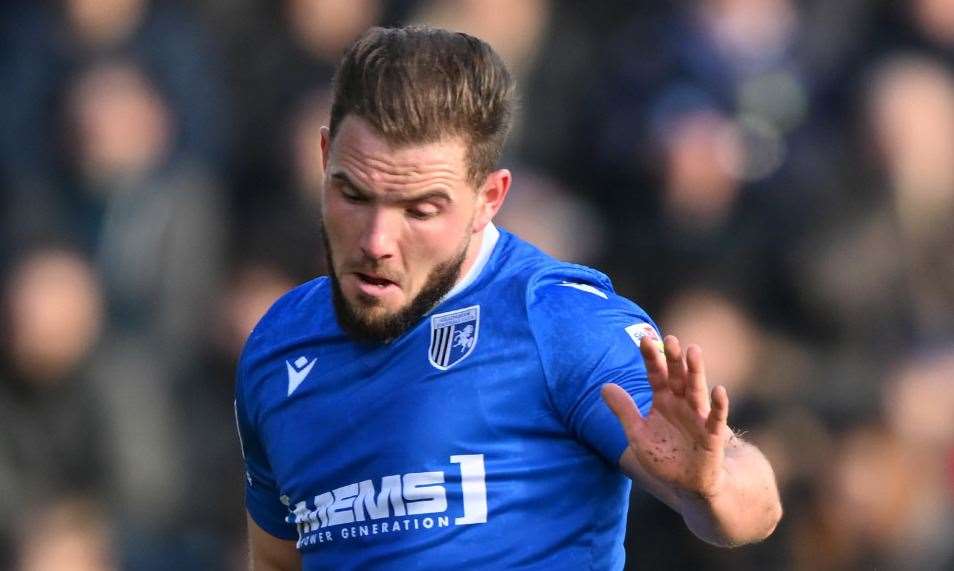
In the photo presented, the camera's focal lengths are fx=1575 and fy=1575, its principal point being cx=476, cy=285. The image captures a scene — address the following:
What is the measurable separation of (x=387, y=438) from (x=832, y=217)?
2646 millimetres

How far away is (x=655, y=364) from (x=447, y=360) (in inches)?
25.9

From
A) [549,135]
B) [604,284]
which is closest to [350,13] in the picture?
[549,135]

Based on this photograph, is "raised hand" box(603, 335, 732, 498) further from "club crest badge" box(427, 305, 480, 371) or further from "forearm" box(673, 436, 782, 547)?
"club crest badge" box(427, 305, 480, 371)

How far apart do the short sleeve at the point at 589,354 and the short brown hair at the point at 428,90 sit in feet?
1.11

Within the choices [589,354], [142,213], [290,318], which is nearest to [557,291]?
[589,354]

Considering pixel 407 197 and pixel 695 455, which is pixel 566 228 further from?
pixel 695 455

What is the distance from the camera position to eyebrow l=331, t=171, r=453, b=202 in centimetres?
319

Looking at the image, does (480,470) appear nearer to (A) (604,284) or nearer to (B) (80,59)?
(A) (604,284)

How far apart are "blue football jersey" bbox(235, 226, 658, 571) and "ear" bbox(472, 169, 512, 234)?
0.07 metres

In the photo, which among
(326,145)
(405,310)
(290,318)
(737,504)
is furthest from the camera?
(290,318)

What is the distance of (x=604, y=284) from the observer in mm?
3367

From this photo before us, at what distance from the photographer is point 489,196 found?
3367 mm

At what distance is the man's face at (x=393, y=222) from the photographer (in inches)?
126

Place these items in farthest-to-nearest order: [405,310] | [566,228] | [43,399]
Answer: [566,228], [43,399], [405,310]
